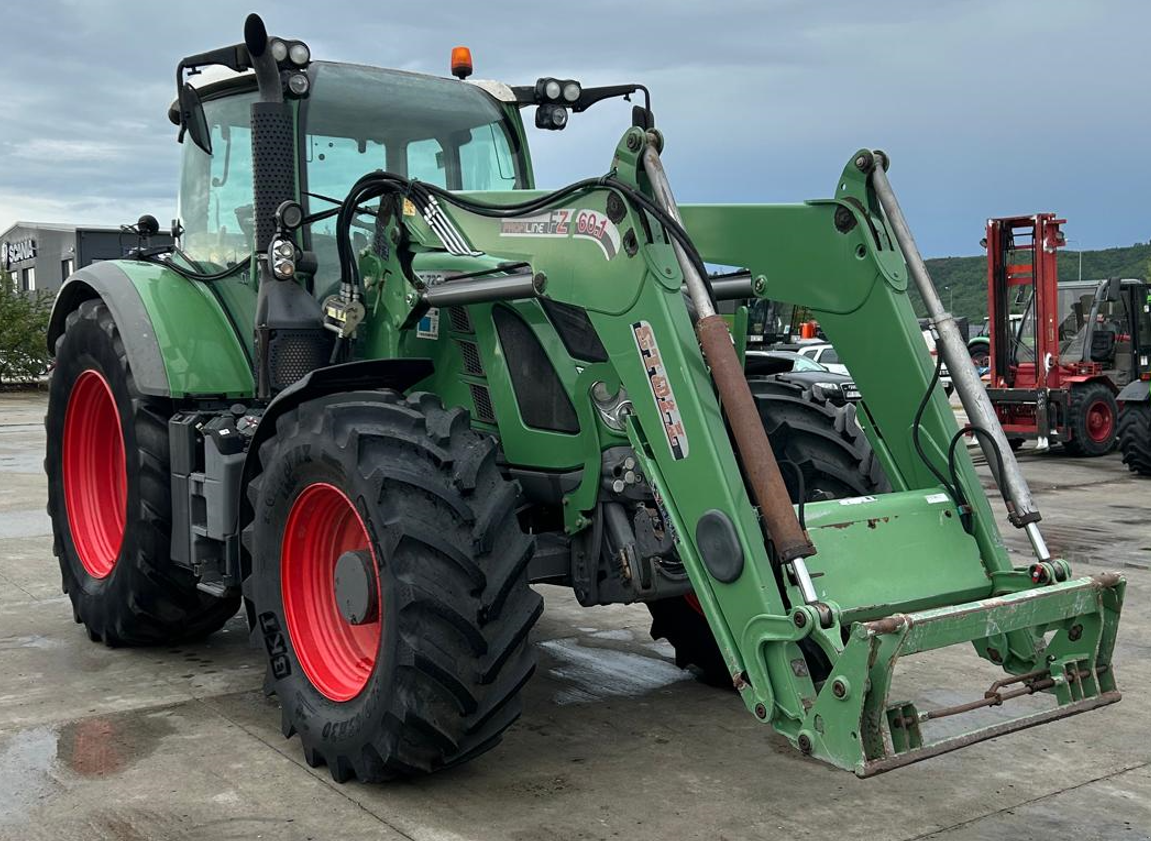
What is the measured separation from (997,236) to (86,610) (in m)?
13.5

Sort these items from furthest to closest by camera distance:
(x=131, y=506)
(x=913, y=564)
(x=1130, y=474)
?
(x=1130, y=474) → (x=131, y=506) → (x=913, y=564)

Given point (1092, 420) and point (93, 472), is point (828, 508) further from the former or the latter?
point (1092, 420)

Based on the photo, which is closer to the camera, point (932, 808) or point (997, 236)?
point (932, 808)

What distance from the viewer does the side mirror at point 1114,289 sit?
17.1m

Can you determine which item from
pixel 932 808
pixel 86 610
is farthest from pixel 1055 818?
pixel 86 610

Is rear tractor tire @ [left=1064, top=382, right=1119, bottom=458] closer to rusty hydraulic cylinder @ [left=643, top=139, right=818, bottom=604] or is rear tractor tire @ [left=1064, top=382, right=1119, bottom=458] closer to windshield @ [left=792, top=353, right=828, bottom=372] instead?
windshield @ [left=792, top=353, right=828, bottom=372]

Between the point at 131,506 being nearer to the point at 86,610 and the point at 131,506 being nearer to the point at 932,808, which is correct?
the point at 86,610

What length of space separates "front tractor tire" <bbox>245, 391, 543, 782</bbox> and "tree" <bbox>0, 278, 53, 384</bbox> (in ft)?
89.9

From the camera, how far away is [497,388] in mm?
4852

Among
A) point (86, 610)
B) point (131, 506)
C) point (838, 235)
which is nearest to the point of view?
point (838, 235)

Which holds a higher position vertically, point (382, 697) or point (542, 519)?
point (542, 519)

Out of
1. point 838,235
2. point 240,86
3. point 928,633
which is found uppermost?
point 240,86

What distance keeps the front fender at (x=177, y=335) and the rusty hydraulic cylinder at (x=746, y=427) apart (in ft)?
8.16

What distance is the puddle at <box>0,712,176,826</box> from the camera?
4324 mm
